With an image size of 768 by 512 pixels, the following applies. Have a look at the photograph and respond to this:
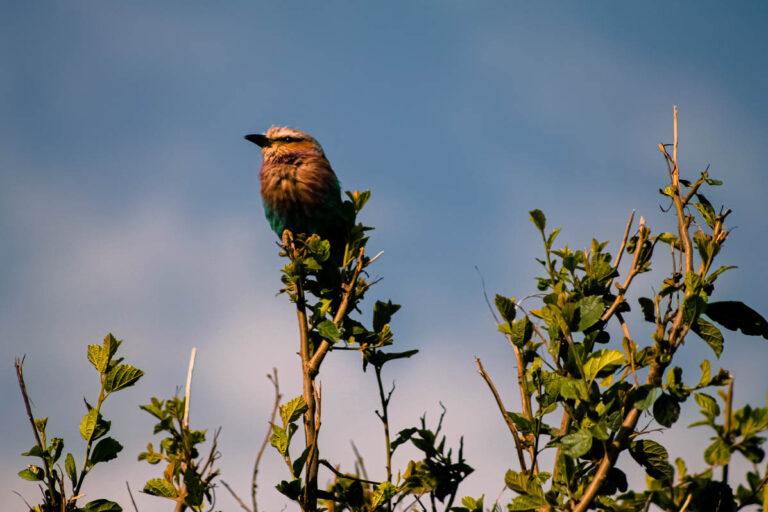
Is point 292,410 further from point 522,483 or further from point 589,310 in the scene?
point 589,310

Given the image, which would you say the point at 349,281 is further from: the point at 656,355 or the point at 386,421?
the point at 656,355

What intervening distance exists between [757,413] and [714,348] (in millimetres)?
636

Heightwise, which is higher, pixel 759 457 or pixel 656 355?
pixel 656 355

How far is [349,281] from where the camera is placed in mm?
3359

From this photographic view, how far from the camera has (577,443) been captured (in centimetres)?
197

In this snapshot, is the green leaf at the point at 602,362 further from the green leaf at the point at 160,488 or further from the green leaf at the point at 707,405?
the green leaf at the point at 160,488

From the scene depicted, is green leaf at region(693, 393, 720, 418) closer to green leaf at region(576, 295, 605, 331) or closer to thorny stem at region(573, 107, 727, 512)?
thorny stem at region(573, 107, 727, 512)

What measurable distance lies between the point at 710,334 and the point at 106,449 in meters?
1.89

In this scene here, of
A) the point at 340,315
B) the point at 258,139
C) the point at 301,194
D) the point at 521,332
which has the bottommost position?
the point at 521,332

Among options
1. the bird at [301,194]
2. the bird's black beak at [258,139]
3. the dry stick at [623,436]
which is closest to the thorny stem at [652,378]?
the dry stick at [623,436]

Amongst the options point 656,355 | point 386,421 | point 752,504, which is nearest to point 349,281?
point 386,421

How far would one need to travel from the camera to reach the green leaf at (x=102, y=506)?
218cm

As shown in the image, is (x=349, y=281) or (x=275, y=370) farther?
(x=349, y=281)

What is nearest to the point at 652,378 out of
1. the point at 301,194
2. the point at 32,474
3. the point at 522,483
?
the point at 522,483
